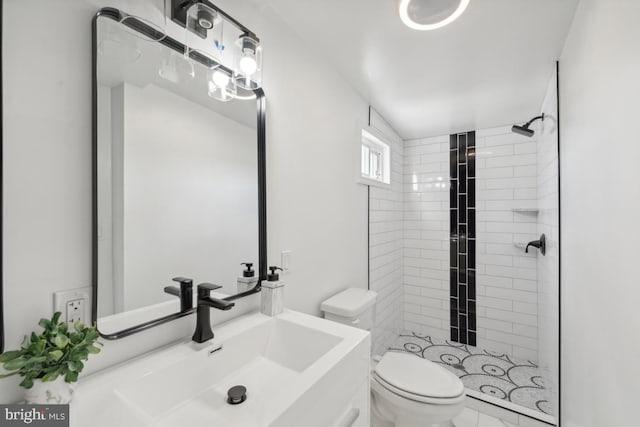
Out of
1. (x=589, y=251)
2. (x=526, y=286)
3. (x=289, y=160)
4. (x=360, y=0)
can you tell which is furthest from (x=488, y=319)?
(x=360, y=0)

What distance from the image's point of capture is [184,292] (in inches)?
38.1

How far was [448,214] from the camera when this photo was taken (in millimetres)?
3025

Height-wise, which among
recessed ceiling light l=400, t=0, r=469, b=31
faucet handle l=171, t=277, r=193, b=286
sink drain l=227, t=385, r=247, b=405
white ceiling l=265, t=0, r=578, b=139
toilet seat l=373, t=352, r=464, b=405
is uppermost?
white ceiling l=265, t=0, r=578, b=139

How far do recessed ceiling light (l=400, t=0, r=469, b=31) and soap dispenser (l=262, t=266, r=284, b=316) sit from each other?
1.13m

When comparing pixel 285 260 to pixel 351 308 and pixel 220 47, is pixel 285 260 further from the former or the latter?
pixel 220 47

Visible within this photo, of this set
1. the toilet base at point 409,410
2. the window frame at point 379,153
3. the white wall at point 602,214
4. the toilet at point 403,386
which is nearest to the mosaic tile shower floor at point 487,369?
the toilet at point 403,386

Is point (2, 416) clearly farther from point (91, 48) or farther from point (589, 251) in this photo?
point (589, 251)

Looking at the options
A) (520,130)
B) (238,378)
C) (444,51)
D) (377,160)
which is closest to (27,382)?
(238,378)

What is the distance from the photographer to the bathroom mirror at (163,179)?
78 centimetres

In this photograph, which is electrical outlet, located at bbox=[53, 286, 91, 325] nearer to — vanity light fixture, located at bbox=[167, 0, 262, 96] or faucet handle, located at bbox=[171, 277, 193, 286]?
faucet handle, located at bbox=[171, 277, 193, 286]

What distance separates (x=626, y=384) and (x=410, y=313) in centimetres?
255

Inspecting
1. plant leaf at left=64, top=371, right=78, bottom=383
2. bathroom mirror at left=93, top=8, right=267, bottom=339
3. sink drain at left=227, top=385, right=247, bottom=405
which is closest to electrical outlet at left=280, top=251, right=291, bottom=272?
bathroom mirror at left=93, top=8, right=267, bottom=339

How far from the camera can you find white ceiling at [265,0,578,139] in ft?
4.18

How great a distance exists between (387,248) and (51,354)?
2492 millimetres
